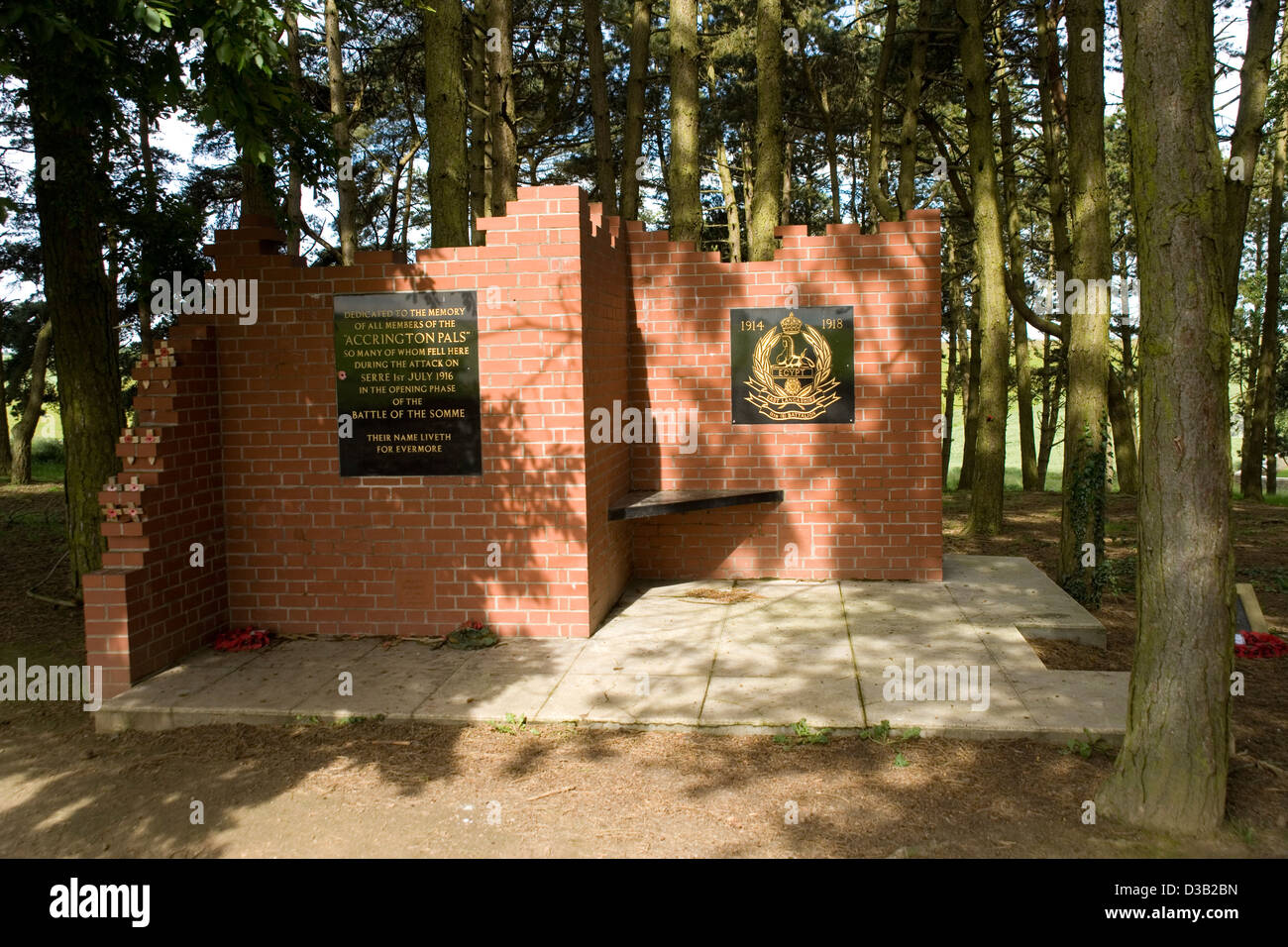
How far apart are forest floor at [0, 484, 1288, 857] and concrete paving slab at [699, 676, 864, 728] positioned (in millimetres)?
197

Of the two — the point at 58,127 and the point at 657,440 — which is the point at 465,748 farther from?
the point at 58,127

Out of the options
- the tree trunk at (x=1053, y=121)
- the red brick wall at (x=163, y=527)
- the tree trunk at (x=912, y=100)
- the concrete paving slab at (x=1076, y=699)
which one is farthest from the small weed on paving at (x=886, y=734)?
the tree trunk at (x=1053, y=121)

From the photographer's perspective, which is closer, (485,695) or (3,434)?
(485,695)

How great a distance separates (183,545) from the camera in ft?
25.3

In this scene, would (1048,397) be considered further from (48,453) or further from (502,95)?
(48,453)

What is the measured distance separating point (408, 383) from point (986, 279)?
8477 millimetres

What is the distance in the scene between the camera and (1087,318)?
383 inches

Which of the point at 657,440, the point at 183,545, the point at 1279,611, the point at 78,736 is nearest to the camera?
the point at 78,736

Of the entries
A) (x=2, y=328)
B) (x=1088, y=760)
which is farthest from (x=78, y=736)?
(x=2, y=328)

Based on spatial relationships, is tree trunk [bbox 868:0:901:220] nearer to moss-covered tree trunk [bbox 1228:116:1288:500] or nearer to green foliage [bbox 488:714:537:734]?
moss-covered tree trunk [bbox 1228:116:1288:500]

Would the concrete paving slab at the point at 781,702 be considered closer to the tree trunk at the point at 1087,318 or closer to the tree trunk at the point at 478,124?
the tree trunk at the point at 1087,318

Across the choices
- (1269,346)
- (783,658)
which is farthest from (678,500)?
(1269,346)

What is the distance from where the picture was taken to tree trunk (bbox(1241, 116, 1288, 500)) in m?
18.5

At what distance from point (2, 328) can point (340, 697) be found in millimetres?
24200
